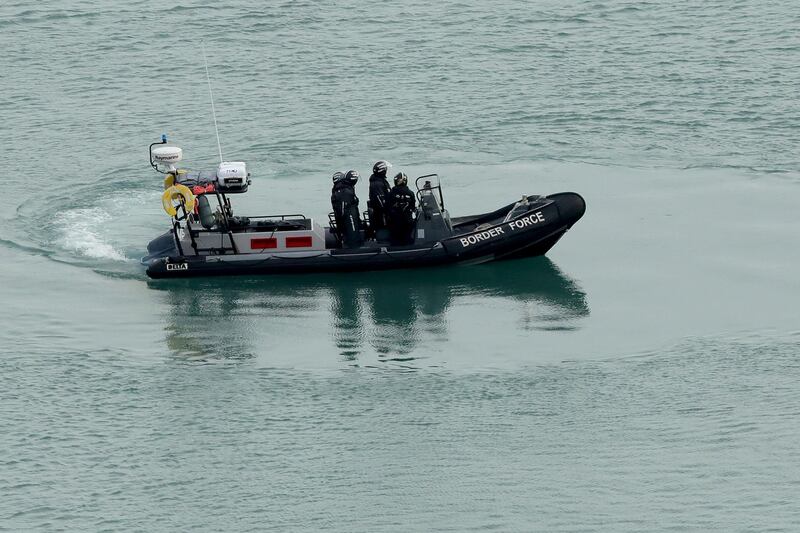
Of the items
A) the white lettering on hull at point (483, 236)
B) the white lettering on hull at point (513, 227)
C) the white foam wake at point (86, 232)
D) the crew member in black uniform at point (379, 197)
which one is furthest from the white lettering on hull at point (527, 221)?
the white foam wake at point (86, 232)

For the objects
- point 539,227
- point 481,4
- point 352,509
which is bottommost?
point 352,509

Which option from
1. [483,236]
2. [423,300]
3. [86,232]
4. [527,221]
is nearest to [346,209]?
[423,300]

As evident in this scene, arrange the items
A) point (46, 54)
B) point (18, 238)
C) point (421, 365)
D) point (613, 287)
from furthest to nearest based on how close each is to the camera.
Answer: point (46, 54)
point (18, 238)
point (613, 287)
point (421, 365)

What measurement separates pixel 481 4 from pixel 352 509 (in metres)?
26.7

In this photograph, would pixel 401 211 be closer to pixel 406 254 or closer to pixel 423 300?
pixel 406 254

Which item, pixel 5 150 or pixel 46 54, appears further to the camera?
pixel 46 54

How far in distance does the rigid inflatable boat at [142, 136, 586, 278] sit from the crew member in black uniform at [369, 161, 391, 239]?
0.27 m

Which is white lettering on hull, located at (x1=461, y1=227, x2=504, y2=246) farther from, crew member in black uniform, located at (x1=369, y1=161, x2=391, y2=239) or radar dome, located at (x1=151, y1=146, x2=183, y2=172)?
radar dome, located at (x1=151, y1=146, x2=183, y2=172)

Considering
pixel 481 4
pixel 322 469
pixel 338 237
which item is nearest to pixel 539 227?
pixel 338 237

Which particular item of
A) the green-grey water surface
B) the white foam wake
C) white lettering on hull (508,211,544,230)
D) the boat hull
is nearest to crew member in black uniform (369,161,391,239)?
the boat hull

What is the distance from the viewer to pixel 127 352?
2080 centimetres

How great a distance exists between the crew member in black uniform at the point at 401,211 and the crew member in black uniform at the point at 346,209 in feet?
1.86

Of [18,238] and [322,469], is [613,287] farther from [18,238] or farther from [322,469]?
[18,238]

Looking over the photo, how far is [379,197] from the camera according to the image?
23375 millimetres
